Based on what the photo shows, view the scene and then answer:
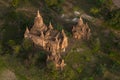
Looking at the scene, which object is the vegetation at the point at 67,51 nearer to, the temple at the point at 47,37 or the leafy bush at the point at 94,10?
the leafy bush at the point at 94,10

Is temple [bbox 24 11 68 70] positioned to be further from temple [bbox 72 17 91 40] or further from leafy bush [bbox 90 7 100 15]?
leafy bush [bbox 90 7 100 15]

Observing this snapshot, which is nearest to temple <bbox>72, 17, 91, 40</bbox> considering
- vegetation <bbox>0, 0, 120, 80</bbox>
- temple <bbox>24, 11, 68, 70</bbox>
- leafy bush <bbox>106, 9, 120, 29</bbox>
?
vegetation <bbox>0, 0, 120, 80</bbox>

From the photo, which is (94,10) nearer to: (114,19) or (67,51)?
(114,19)

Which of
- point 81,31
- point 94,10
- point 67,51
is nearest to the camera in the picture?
point 67,51

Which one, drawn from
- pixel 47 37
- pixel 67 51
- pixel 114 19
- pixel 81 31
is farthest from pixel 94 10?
pixel 47 37

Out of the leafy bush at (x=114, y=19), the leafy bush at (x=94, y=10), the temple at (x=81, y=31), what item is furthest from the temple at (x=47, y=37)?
the leafy bush at (x=114, y=19)

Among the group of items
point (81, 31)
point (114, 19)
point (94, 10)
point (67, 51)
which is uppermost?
point (94, 10)

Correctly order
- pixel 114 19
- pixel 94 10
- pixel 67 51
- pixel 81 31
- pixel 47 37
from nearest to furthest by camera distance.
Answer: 1. pixel 47 37
2. pixel 67 51
3. pixel 81 31
4. pixel 114 19
5. pixel 94 10

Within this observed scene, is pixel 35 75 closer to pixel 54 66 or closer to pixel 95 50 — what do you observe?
pixel 54 66

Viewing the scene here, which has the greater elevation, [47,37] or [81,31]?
[81,31]
